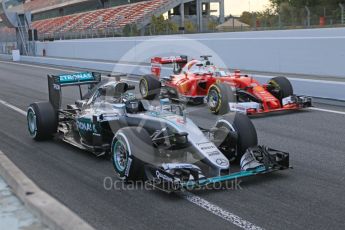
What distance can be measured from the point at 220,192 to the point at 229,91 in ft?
16.9

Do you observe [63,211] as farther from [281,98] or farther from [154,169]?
[281,98]

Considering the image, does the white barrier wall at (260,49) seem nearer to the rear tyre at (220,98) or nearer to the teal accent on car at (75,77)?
the rear tyre at (220,98)

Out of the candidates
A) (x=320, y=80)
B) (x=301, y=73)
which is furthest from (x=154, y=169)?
(x=301, y=73)

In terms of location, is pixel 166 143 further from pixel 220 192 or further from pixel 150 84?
pixel 150 84

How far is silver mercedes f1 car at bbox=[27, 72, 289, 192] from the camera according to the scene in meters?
5.45

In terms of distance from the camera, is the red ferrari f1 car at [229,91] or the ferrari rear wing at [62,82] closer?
the ferrari rear wing at [62,82]

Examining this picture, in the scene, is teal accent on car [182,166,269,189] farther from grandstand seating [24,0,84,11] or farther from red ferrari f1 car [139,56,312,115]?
grandstand seating [24,0,84,11]

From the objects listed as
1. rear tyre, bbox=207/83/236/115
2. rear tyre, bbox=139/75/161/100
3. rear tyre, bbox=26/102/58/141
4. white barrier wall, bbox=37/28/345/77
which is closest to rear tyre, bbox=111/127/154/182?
rear tyre, bbox=26/102/58/141

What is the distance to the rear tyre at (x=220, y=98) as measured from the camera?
10.3m

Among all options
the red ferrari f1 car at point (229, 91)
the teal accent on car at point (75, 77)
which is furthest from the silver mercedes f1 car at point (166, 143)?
the red ferrari f1 car at point (229, 91)

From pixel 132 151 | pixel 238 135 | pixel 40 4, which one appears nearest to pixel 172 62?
pixel 238 135

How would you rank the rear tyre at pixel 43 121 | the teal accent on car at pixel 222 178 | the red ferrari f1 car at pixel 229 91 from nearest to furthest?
the teal accent on car at pixel 222 178 → the rear tyre at pixel 43 121 → the red ferrari f1 car at pixel 229 91

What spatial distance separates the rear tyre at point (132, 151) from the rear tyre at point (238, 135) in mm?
1059

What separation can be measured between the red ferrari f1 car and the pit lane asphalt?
5.36 ft
